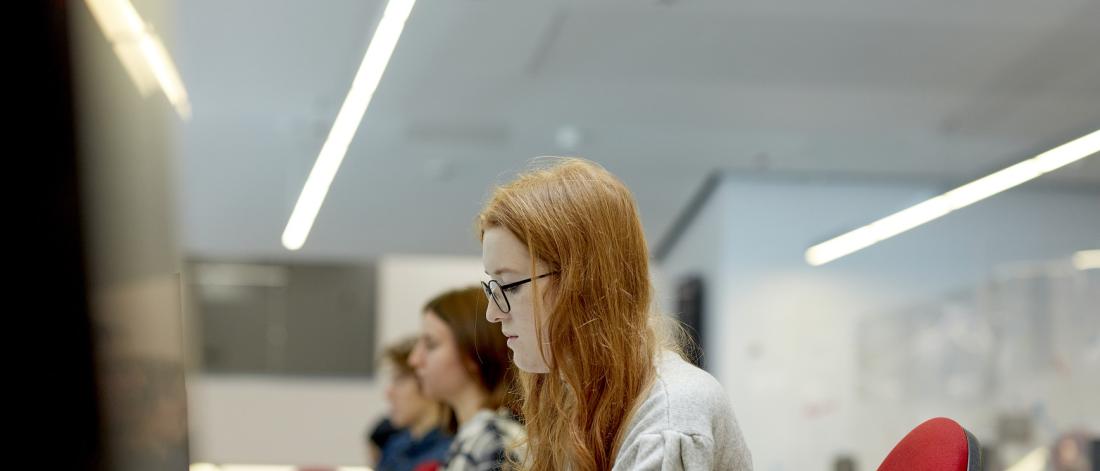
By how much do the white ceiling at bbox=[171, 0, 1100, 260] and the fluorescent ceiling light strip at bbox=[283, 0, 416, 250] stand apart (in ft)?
0.31

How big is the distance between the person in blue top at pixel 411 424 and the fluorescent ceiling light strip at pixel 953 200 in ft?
10.1

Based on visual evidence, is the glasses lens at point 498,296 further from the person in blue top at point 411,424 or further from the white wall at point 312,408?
the white wall at point 312,408

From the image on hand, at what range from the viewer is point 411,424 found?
4.37 meters

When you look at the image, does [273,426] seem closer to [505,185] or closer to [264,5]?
[264,5]

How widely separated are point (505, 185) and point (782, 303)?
709 cm

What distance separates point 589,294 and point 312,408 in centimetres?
955

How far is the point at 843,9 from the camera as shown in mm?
5012

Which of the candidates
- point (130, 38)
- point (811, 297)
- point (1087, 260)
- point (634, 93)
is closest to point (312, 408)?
point (811, 297)

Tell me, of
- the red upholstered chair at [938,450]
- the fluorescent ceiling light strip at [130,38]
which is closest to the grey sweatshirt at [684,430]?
the red upholstered chair at [938,450]

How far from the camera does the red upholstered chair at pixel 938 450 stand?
1034mm

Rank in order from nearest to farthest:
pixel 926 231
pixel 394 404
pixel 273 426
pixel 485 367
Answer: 1. pixel 485 367
2. pixel 394 404
3. pixel 926 231
4. pixel 273 426

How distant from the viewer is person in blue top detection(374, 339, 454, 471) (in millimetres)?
3056

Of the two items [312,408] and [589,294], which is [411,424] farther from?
[312,408]

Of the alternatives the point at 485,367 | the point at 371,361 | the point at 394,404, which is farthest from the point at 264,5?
the point at 371,361
